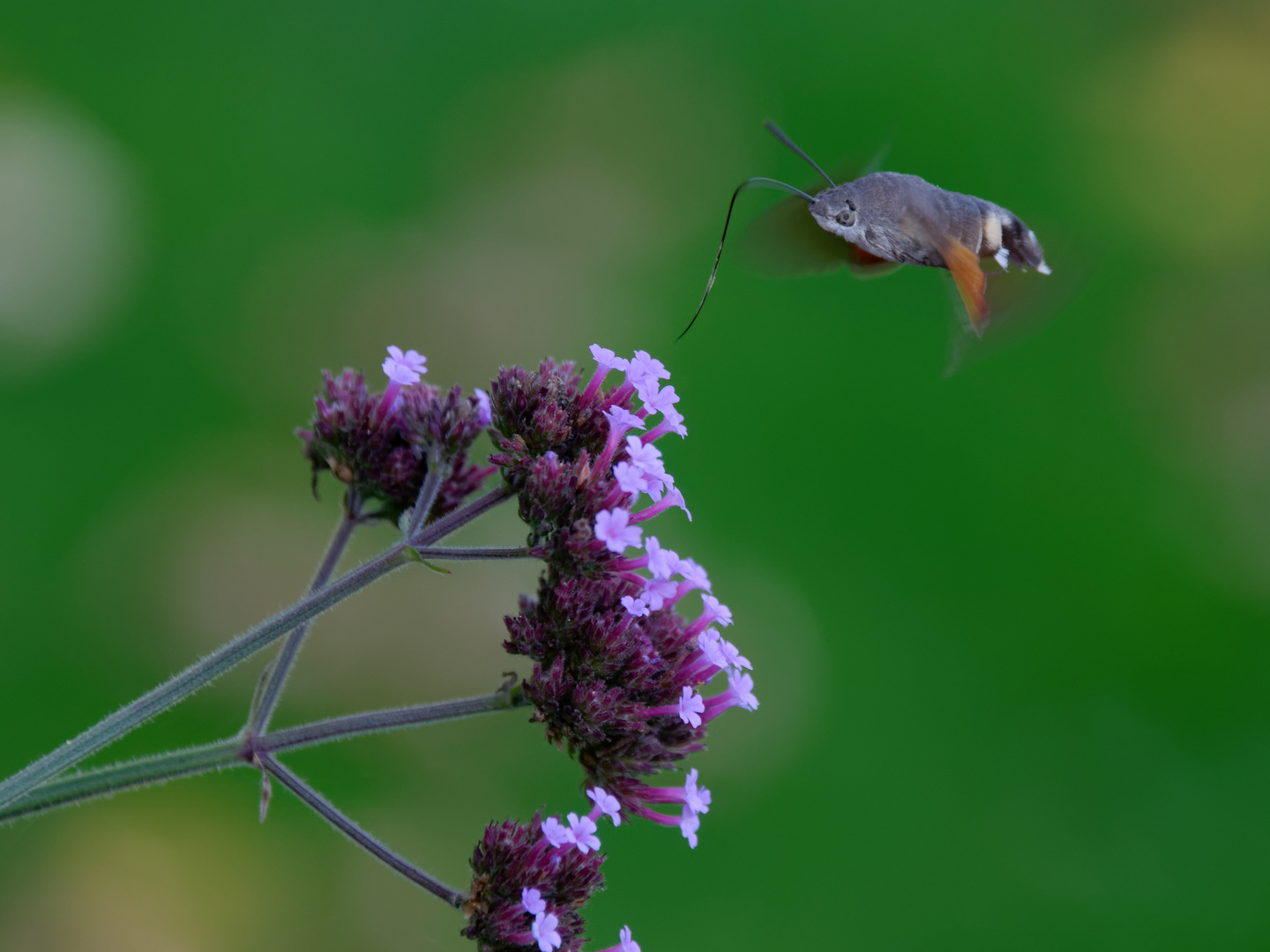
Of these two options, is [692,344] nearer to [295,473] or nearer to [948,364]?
[295,473]

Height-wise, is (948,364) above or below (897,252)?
below

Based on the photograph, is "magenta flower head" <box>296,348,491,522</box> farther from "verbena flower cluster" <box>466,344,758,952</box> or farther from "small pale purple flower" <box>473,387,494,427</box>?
"verbena flower cluster" <box>466,344,758,952</box>

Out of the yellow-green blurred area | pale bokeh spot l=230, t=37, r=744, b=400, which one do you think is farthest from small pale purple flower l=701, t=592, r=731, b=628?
pale bokeh spot l=230, t=37, r=744, b=400

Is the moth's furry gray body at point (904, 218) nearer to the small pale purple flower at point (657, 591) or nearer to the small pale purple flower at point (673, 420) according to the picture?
the small pale purple flower at point (673, 420)

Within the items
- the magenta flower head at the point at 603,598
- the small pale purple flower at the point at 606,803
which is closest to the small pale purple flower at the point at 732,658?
the magenta flower head at the point at 603,598

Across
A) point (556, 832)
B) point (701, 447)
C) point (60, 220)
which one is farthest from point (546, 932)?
point (60, 220)

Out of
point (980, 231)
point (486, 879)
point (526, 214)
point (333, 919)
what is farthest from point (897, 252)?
point (526, 214)
